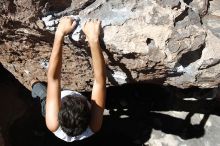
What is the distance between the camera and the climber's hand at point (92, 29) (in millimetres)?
2115

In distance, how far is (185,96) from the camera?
307cm

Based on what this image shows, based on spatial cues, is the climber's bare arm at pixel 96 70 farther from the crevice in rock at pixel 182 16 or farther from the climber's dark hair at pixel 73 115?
the crevice in rock at pixel 182 16

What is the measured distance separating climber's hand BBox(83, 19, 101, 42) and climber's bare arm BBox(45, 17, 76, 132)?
7 centimetres

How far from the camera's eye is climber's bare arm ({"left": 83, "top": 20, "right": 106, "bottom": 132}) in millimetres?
2125

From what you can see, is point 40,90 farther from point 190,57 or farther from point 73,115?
point 190,57

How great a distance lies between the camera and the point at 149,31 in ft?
6.97

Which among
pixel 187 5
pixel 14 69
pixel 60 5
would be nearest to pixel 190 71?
pixel 187 5

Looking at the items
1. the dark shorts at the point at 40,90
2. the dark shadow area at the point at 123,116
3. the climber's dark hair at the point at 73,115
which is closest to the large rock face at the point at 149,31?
the climber's dark hair at the point at 73,115

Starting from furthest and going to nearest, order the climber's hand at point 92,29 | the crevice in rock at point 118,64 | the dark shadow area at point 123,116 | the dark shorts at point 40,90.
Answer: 1. the dark shadow area at point 123,116
2. the dark shorts at point 40,90
3. the crevice in rock at point 118,64
4. the climber's hand at point 92,29

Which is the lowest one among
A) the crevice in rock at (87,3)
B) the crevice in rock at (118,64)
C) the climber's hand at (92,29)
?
the crevice in rock at (118,64)

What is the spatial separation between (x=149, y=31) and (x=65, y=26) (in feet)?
1.47

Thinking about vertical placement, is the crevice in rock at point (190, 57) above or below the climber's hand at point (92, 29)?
below

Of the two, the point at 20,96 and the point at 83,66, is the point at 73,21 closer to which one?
the point at 83,66

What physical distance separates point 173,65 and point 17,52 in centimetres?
105
